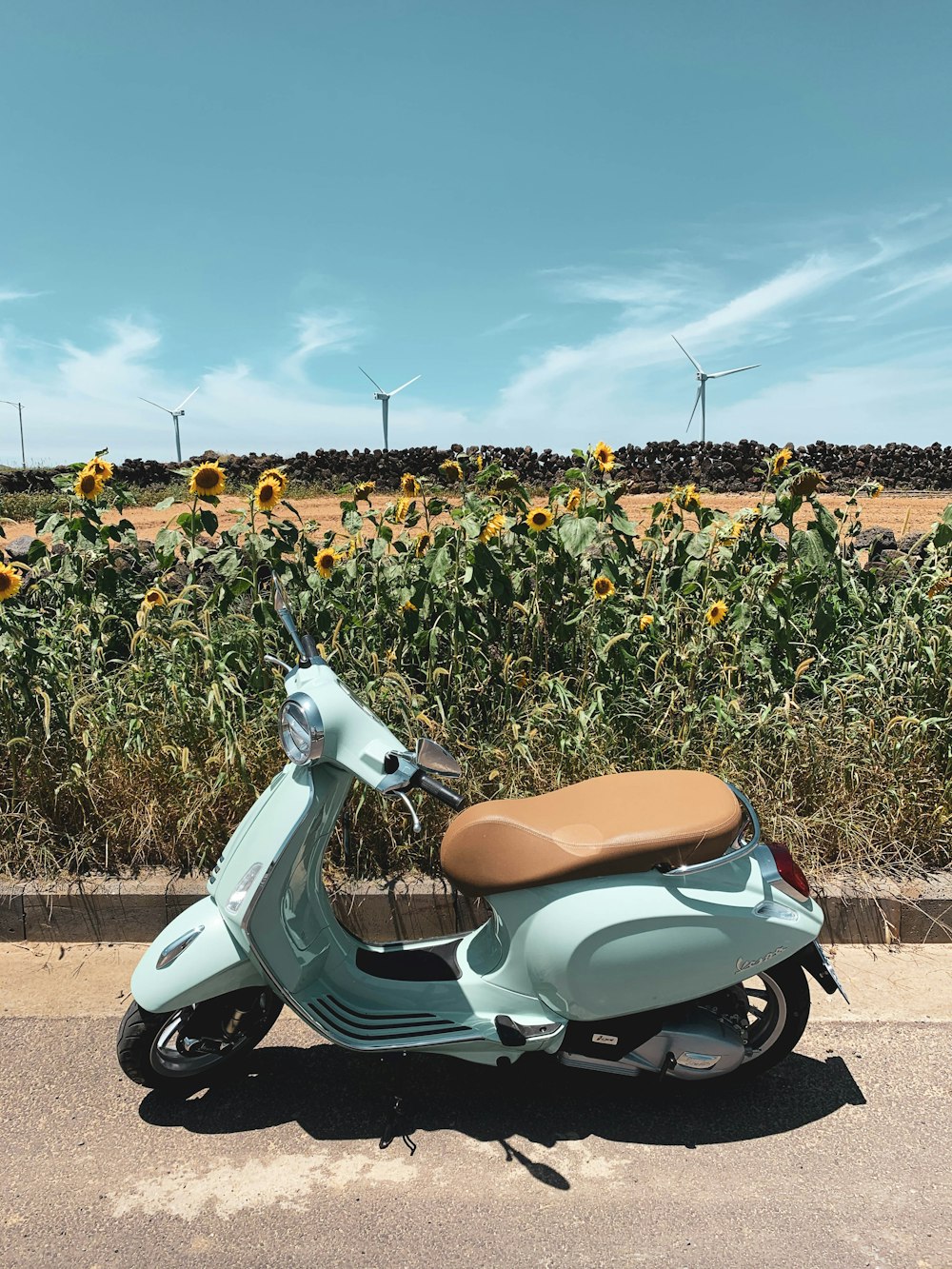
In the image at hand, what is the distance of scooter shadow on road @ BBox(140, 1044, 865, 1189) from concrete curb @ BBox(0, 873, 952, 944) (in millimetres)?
561

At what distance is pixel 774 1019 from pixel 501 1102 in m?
0.76

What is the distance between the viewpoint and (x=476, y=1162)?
2361 millimetres

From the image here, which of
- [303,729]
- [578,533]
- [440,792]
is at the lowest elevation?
[440,792]

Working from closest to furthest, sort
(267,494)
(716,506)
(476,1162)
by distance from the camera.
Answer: (476,1162)
(267,494)
(716,506)

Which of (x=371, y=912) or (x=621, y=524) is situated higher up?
(x=621, y=524)

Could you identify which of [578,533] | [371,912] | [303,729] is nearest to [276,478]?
[578,533]

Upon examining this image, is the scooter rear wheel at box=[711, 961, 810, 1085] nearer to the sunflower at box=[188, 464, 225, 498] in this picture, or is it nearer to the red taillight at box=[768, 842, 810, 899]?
Answer: the red taillight at box=[768, 842, 810, 899]

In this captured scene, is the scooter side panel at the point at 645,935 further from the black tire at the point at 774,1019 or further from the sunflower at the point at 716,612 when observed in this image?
the sunflower at the point at 716,612

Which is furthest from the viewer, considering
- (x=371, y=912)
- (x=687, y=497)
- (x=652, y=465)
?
(x=652, y=465)

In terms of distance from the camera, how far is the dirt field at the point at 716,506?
49.0 feet

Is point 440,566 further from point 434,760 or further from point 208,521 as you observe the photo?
point 434,760

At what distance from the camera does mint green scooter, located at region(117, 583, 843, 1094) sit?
2254 millimetres

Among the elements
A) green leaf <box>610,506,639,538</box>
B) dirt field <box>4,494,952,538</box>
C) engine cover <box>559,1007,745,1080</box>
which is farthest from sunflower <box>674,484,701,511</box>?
dirt field <box>4,494,952,538</box>

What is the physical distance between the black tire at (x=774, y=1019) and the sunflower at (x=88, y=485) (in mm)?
3108
